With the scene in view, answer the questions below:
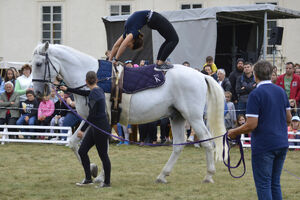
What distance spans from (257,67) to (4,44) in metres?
24.4

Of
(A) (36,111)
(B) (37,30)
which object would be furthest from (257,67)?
(B) (37,30)

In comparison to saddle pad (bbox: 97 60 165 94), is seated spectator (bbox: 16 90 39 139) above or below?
below

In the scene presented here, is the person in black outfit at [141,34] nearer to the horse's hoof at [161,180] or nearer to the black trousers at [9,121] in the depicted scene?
the horse's hoof at [161,180]

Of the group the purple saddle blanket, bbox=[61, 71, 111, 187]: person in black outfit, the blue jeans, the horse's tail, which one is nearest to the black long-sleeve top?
bbox=[61, 71, 111, 187]: person in black outfit

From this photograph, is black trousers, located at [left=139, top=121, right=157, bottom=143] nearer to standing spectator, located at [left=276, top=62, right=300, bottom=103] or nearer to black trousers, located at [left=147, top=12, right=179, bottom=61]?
standing spectator, located at [left=276, top=62, right=300, bottom=103]

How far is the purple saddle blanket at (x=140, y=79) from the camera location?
26.7 feet

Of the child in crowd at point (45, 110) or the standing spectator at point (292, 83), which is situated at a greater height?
the standing spectator at point (292, 83)

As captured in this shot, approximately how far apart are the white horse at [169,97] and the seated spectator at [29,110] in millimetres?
6161

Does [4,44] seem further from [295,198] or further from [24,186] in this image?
[295,198]

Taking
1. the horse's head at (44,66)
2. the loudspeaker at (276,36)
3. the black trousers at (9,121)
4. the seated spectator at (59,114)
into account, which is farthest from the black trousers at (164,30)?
the loudspeaker at (276,36)

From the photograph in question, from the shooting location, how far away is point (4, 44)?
27.8 m

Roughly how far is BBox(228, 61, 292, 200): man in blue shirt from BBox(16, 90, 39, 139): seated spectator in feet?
31.6

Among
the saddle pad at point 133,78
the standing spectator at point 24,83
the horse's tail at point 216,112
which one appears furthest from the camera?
the standing spectator at point 24,83

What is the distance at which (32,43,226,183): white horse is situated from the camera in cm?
795
